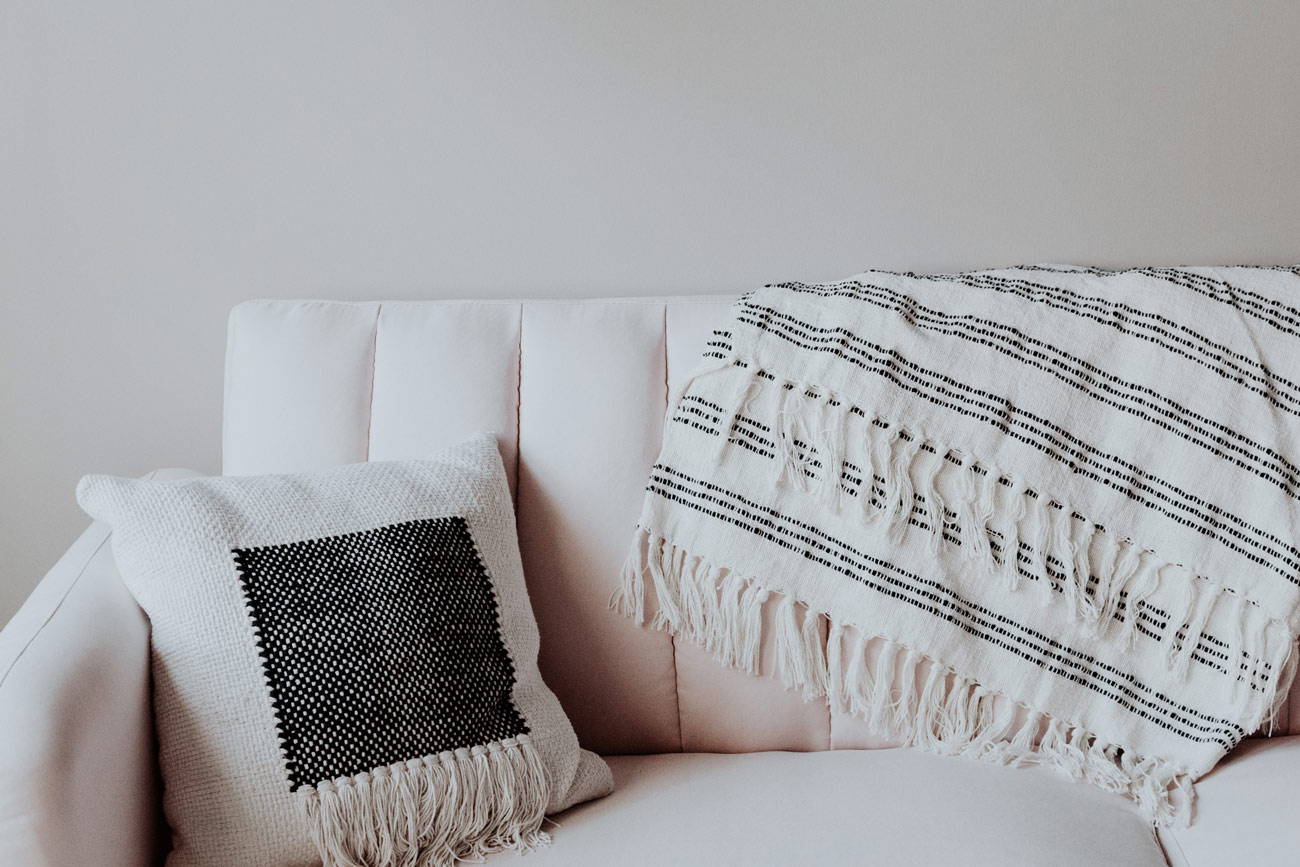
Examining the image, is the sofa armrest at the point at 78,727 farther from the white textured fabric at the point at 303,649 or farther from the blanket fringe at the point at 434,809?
the blanket fringe at the point at 434,809

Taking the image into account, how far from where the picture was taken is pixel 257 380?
1.30 meters

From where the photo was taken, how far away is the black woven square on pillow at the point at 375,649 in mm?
961

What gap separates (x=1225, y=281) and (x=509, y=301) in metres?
0.87

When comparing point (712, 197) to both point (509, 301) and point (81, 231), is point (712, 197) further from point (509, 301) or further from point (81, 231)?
point (81, 231)

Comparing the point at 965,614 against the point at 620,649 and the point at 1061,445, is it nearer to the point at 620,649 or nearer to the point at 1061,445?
the point at 1061,445

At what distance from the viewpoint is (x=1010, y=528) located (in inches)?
46.5

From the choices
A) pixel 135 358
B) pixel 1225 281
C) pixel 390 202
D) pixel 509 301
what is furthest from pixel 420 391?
pixel 1225 281

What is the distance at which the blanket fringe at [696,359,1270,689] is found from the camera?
3.85 feet

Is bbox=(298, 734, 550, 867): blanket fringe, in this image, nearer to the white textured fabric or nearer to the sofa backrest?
the white textured fabric

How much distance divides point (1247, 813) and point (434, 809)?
2.65ft

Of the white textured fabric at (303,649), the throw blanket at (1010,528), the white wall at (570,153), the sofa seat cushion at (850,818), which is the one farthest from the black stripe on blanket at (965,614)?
the white wall at (570,153)

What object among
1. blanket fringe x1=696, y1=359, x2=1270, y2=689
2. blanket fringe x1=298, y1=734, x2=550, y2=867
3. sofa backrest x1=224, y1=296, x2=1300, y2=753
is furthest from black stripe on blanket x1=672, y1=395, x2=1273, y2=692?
blanket fringe x1=298, y1=734, x2=550, y2=867

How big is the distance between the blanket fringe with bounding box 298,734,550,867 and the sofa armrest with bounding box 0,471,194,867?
15 centimetres

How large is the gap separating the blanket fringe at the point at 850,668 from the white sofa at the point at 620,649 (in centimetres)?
3
